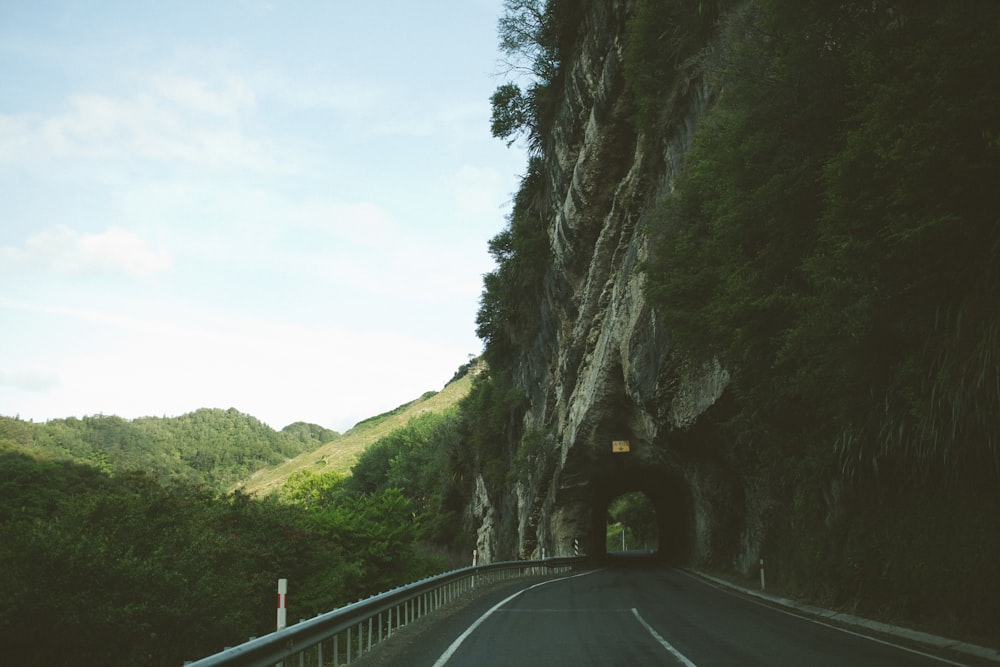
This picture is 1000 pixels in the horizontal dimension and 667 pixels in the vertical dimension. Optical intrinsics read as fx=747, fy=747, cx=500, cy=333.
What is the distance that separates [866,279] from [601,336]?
24.7 m

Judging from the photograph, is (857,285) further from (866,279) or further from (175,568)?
(175,568)

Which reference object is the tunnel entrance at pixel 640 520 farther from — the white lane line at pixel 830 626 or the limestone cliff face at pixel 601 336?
the white lane line at pixel 830 626

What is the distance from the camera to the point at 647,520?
3388 inches

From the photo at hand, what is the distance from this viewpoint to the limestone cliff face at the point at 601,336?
94.5ft

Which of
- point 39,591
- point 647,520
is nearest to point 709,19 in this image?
point 39,591

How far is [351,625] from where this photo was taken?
943cm

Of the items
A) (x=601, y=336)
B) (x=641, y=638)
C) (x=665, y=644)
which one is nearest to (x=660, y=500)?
(x=601, y=336)

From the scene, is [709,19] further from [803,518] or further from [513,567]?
[513,567]

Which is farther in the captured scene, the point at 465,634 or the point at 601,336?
the point at 601,336

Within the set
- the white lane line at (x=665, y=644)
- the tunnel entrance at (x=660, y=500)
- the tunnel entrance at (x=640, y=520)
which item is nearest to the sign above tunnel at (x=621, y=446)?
the tunnel entrance at (x=660, y=500)

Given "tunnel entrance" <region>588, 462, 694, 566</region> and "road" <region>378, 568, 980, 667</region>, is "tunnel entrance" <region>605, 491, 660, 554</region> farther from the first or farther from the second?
"road" <region>378, 568, 980, 667</region>

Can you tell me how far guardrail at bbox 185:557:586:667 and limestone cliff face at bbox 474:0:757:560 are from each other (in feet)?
30.6

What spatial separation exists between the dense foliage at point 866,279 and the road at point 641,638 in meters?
1.99

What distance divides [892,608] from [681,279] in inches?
420
